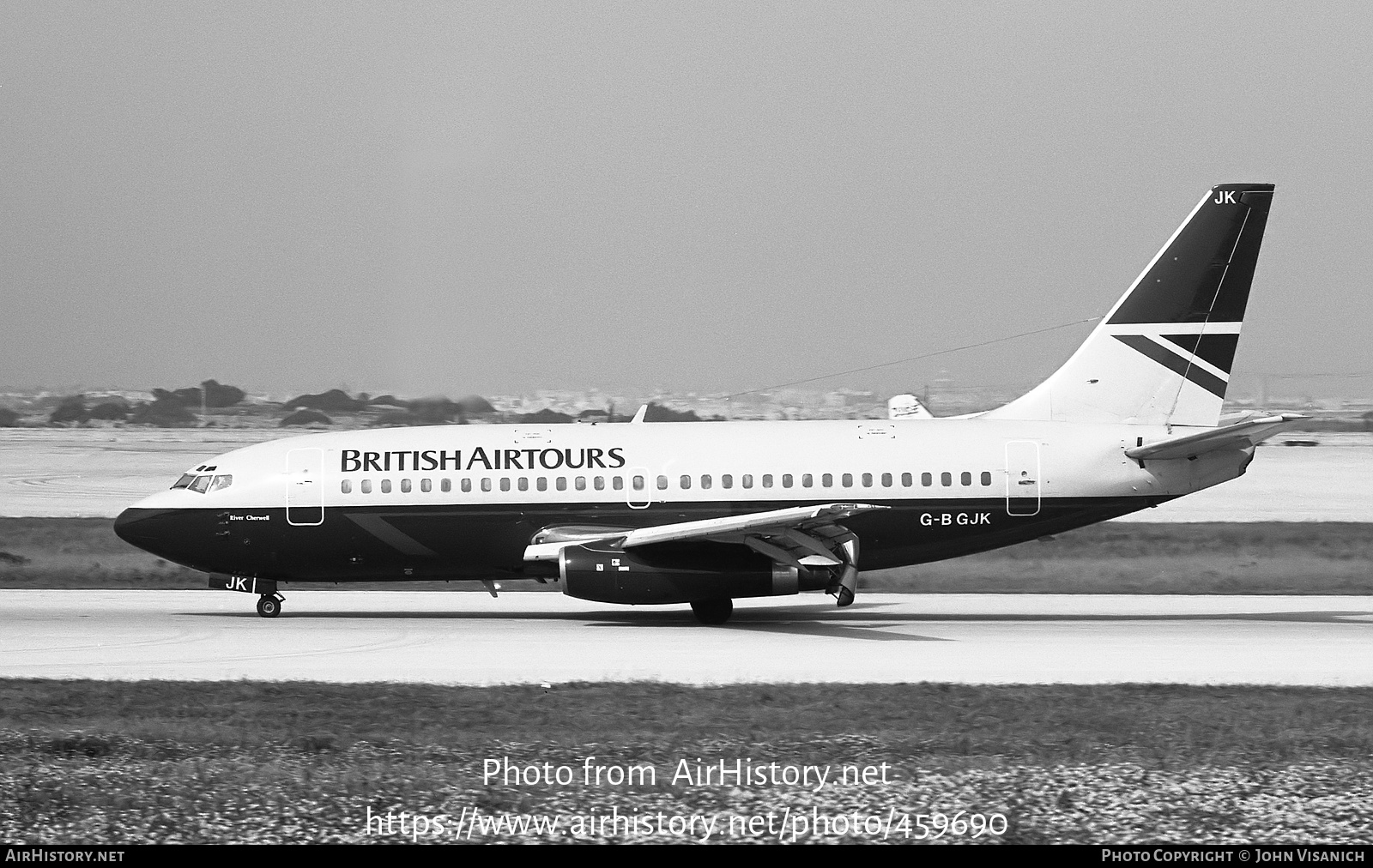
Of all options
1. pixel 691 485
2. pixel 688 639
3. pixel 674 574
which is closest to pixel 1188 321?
pixel 691 485

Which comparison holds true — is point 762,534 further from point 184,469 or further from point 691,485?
point 184,469

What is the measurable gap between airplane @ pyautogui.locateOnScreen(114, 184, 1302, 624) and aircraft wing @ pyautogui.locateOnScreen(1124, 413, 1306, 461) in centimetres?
4

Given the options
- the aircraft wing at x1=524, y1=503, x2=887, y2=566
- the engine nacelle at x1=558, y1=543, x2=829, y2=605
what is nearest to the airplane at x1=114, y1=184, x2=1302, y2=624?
the aircraft wing at x1=524, y1=503, x2=887, y2=566

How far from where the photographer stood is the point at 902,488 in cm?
2655

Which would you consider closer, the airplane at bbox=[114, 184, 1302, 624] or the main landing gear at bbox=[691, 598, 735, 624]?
the main landing gear at bbox=[691, 598, 735, 624]

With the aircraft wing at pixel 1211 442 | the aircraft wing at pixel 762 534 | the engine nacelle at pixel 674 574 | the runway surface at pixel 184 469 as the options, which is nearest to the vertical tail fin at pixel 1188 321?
the aircraft wing at pixel 1211 442

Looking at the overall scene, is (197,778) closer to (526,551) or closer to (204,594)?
(526,551)

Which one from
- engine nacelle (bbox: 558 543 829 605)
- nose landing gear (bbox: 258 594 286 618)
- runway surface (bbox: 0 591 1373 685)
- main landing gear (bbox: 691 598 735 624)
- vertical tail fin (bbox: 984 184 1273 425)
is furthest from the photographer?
vertical tail fin (bbox: 984 184 1273 425)

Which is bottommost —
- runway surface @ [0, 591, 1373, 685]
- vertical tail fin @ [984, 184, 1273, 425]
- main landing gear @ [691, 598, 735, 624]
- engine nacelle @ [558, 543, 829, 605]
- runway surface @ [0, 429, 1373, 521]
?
runway surface @ [0, 591, 1373, 685]

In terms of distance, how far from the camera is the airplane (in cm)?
2652

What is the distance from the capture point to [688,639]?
23.6 m

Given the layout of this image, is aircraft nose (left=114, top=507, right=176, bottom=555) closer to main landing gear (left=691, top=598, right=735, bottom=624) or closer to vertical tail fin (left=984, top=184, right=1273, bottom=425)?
main landing gear (left=691, top=598, right=735, bottom=624)

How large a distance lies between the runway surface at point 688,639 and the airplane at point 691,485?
131 cm
